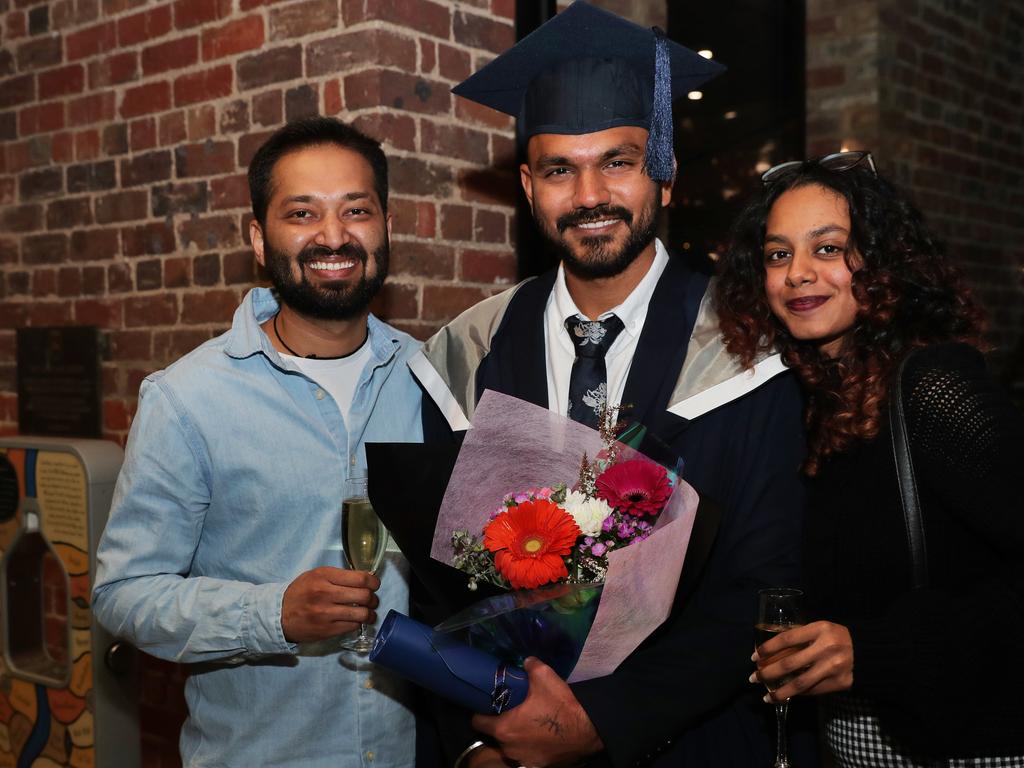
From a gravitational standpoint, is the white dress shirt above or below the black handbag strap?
above

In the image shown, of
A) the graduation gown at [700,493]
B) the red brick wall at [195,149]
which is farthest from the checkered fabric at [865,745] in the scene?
the red brick wall at [195,149]

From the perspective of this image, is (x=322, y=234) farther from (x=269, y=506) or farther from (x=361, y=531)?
(x=361, y=531)

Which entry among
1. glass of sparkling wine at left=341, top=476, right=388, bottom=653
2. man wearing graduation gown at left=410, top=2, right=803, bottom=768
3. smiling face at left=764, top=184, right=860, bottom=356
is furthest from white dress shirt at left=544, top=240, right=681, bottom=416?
glass of sparkling wine at left=341, top=476, right=388, bottom=653

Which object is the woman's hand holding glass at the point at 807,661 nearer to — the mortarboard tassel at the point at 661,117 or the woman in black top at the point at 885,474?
the woman in black top at the point at 885,474

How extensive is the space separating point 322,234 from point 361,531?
717mm

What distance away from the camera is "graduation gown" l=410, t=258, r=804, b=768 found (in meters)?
1.71

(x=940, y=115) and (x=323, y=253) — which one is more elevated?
(x=940, y=115)

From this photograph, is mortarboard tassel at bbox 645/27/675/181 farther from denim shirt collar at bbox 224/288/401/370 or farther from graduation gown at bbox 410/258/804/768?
denim shirt collar at bbox 224/288/401/370

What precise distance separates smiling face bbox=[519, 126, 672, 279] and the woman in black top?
235 mm

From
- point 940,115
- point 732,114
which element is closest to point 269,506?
point 732,114

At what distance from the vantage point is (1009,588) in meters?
1.73

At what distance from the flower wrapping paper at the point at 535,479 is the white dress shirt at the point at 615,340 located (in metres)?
0.45

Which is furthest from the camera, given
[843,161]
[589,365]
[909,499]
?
[589,365]

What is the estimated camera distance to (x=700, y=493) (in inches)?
66.8
